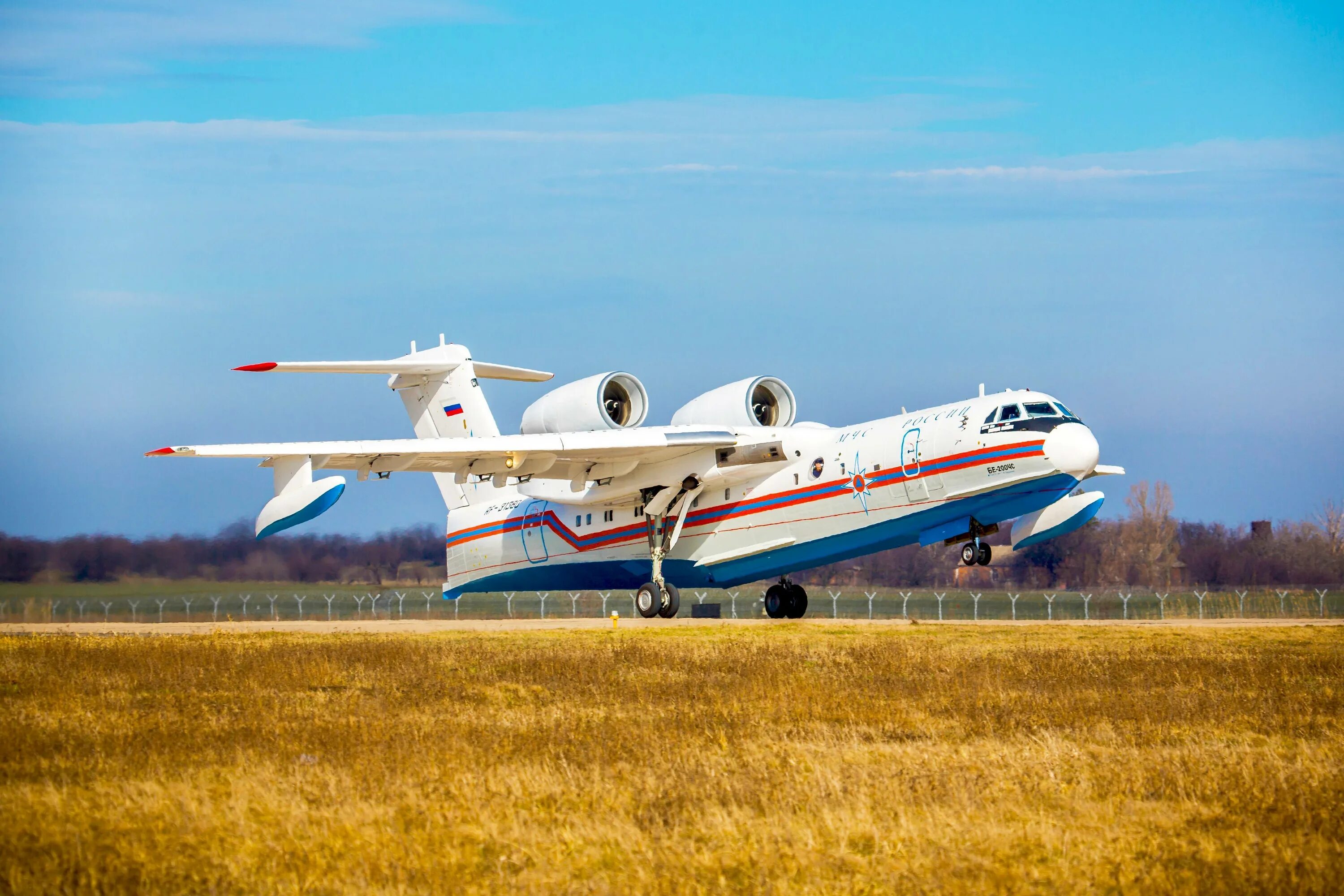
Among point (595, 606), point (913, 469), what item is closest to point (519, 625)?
point (595, 606)

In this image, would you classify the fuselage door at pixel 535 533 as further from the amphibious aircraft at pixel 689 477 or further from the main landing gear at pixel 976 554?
the main landing gear at pixel 976 554

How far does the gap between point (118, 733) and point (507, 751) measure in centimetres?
262

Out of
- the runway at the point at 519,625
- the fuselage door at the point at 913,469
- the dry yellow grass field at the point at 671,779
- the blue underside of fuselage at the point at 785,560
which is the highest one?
the fuselage door at the point at 913,469

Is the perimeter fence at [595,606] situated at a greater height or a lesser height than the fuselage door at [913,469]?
lesser

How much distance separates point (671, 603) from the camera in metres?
22.2

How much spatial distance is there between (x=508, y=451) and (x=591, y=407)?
1977 millimetres

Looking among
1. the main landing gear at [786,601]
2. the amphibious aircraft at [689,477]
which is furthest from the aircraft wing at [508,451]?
the main landing gear at [786,601]

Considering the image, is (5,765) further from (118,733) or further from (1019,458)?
(1019,458)

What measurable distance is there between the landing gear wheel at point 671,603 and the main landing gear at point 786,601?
1969 mm

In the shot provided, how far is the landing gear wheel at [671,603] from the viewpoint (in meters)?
22.2

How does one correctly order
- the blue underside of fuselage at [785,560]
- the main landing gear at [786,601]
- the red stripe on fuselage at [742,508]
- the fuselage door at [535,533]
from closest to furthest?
1. the red stripe on fuselage at [742,508]
2. the blue underside of fuselage at [785,560]
3. the main landing gear at [786,601]
4. the fuselage door at [535,533]

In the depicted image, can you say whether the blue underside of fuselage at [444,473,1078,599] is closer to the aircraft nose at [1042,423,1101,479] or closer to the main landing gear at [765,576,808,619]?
the aircraft nose at [1042,423,1101,479]

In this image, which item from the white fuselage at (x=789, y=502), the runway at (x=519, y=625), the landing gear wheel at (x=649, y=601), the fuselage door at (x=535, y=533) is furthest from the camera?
the fuselage door at (x=535, y=533)

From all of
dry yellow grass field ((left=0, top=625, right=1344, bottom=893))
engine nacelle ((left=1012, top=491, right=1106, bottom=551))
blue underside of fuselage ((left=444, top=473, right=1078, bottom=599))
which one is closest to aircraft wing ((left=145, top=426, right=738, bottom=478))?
blue underside of fuselage ((left=444, top=473, right=1078, bottom=599))
